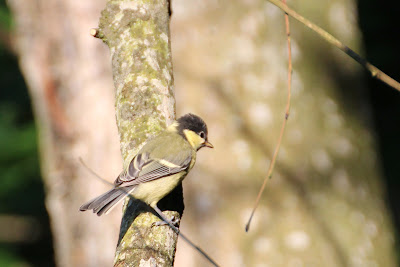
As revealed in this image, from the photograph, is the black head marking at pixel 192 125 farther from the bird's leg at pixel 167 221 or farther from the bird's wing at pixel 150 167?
the bird's leg at pixel 167 221

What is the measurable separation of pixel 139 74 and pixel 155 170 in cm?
58

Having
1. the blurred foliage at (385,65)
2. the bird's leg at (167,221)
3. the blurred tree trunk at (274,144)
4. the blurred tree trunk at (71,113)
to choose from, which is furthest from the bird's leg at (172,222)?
the blurred foliage at (385,65)

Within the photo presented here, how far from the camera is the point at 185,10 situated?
→ 4.25m

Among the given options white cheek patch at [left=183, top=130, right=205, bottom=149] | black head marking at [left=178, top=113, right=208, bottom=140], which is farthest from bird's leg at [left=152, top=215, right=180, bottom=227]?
white cheek patch at [left=183, top=130, right=205, bottom=149]

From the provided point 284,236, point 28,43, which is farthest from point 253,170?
point 28,43

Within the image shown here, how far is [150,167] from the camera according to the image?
2.64 m

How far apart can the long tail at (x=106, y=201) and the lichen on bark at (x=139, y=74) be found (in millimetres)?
159

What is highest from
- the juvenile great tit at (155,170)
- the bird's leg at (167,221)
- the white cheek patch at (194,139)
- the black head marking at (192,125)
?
the black head marking at (192,125)

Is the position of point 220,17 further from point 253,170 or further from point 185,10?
point 253,170

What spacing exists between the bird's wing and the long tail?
6 cm

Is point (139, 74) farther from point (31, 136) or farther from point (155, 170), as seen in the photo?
point (31, 136)

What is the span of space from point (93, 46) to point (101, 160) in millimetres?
1056

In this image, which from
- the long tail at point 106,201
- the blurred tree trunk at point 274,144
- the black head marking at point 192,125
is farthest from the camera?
the blurred tree trunk at point 274,144

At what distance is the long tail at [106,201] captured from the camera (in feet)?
7.98
